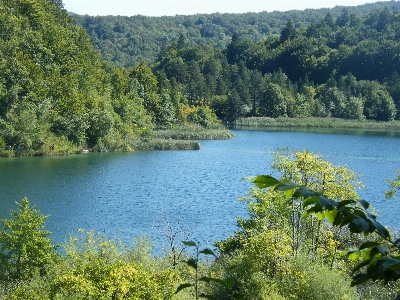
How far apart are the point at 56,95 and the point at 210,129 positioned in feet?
67.0

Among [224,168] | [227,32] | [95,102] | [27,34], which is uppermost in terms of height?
[227,32]

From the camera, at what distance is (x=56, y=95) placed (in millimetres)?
46031

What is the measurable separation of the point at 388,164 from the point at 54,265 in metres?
30.5

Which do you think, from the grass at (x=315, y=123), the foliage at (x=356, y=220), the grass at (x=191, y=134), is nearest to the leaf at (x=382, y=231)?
the foliage at (x=356, y=220)

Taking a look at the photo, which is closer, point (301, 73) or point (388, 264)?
point (388, 264)

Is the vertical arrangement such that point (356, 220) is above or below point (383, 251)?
above

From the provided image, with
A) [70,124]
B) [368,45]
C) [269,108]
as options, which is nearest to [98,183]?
[70,124]

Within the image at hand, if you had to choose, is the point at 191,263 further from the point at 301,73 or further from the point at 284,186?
the point at 301,73

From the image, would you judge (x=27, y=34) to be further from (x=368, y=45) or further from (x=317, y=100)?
(x=368, y=45)

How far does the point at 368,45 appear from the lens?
96250mm

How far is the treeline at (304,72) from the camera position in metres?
77.6

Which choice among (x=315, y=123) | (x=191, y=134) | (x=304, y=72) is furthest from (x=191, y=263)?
(x=304, y=72)

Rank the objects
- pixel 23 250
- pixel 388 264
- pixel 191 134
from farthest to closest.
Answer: pixel 191 134 → pixel 23 250 → pixel 388 264

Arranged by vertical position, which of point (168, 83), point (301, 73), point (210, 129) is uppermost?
point (301, 73)
